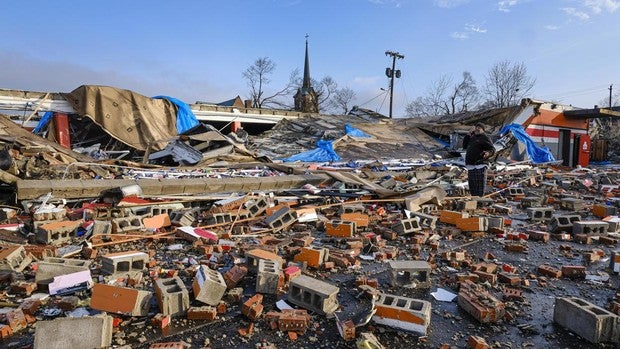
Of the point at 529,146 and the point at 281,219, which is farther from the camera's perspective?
the point at 529,146

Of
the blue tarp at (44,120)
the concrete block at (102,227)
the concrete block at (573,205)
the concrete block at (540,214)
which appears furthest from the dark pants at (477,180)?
the blue tarp at (44,120)

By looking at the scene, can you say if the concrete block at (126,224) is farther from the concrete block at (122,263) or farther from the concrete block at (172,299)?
the concrete block at (172,299)

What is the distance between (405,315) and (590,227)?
452 centimetres

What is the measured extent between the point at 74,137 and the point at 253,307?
15.5 meters

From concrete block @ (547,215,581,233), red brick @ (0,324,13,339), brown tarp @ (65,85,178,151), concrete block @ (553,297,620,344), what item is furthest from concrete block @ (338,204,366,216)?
brown tarp @ (65,85,178,151)

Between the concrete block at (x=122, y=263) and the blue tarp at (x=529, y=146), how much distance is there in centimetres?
1838

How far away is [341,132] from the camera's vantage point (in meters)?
20.3

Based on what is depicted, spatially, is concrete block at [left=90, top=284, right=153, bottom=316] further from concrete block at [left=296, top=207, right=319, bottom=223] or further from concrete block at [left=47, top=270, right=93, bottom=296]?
concrete block at [left=296, top=207, right=319, bottom=223]

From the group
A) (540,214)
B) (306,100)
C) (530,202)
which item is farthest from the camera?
(306,100)

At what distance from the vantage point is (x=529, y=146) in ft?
62.1

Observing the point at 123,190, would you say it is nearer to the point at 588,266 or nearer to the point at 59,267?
the point at 59,267

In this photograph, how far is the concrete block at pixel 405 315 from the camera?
9.09ft

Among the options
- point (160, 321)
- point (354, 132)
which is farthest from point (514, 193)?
point (354, 132)

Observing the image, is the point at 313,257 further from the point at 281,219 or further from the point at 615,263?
the point at 615,263
